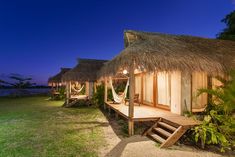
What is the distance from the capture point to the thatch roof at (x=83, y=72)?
11.4m

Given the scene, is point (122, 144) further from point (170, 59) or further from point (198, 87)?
point (198, 87)

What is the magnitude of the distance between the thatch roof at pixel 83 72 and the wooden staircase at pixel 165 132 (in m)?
7.43

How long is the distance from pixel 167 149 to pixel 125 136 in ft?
4.44

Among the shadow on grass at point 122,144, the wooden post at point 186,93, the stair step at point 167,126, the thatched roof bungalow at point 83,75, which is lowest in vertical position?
the shadow on grass at point 122,144

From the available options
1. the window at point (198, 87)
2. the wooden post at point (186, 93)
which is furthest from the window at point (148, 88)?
the wooden post at point (186, 93)

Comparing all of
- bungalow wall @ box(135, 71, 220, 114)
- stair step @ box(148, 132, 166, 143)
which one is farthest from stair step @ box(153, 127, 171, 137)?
bungalow wall @ box(135, 71, 220, 114)

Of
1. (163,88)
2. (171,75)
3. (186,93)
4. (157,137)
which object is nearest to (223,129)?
(157,137)

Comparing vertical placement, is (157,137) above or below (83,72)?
below

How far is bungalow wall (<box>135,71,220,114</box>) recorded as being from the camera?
18.6 feet

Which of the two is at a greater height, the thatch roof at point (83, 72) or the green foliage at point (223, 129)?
the thatch roof at point (83, 72)

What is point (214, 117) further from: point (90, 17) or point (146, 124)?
point (90, 17)

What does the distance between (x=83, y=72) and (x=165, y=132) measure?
8.37 metres

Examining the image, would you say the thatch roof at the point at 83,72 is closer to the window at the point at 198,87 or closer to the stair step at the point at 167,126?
the window at the point at 198,87

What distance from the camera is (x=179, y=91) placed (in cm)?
575
